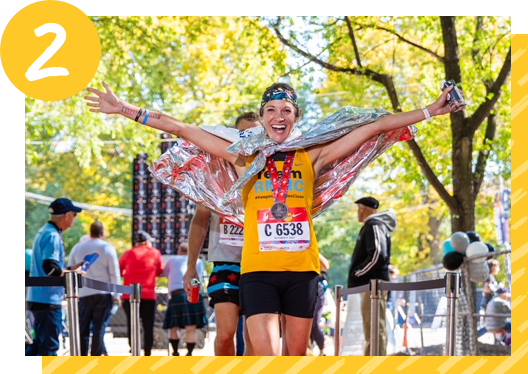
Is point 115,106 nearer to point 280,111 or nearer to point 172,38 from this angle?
point 280,111

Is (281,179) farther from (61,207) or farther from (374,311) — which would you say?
(61,207)

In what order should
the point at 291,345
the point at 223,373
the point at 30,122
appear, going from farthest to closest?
the point at 30,122 → the point at 291,345 → the point at 223,373

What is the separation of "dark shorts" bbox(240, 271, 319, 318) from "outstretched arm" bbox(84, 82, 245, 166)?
868 mm

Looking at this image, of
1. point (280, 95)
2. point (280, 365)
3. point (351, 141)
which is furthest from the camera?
point (351, 141)

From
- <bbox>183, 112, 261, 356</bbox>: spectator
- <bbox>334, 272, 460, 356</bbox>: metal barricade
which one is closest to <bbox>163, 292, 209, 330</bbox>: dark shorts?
<bbox>334, 272, 460, 356</bbox>: metal barricade

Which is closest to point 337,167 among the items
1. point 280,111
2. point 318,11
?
point 280,111

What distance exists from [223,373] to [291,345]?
43.8 inches

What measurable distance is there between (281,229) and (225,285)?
1386 millimetres

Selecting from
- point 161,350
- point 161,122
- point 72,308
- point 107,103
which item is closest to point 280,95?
point 161,122

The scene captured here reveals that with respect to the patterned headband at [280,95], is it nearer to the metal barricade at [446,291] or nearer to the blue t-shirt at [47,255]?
the metal barricade at [446,291]

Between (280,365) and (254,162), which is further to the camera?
(254,162)

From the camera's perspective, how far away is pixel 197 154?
6.34m

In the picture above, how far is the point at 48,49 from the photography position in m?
5.82

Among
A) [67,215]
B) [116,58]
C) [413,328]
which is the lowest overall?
[413,328]
